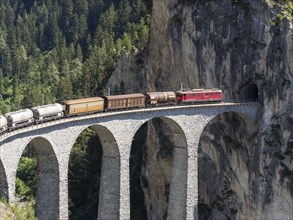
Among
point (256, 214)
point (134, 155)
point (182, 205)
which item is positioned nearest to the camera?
point (182, 205)

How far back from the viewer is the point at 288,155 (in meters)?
87.8

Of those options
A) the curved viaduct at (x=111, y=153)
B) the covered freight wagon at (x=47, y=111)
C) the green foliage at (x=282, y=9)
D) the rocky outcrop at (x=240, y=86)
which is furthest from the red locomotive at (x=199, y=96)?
the covered freight wagon at (x=47, y=111)

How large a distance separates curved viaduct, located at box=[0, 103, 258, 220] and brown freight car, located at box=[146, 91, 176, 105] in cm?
247

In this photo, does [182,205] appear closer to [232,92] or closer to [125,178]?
[125,178]

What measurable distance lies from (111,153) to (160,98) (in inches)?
432

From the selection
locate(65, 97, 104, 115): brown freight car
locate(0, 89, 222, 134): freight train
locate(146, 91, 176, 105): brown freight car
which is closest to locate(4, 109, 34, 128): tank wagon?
locate(0, 89, 222, 134): freight train

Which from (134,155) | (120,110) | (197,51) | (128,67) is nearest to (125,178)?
(120,110)

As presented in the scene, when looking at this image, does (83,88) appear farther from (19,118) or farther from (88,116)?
(19,118)

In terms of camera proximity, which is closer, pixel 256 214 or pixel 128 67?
pixel 256 214

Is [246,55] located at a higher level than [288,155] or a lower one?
higher

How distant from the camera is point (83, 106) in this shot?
72.3 metres

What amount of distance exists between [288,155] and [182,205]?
1556 cm

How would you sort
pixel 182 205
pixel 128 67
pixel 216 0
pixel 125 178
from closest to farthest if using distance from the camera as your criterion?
pixel 125 178 < pixel 182 205 < pixel 216 0 < pixel 128 67

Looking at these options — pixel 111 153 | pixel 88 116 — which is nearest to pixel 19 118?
pixel 88 116
